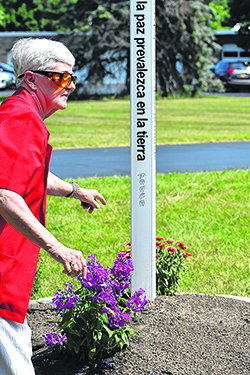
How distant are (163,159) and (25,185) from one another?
33.7ft

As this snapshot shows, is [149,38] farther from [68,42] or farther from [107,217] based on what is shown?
[68,42]

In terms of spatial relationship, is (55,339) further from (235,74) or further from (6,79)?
(235,74)

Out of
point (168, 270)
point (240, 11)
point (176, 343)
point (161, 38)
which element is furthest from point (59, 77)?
point (240, 11)

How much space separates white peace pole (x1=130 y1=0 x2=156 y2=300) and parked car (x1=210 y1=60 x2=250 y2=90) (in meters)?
37.5

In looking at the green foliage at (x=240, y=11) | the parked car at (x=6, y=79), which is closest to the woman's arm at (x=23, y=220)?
the parked car at (x=6, y=79)

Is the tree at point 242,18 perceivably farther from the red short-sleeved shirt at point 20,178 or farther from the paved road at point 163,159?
the red short-sleeved shirt at point 20,178

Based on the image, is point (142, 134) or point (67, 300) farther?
point (142, 134)

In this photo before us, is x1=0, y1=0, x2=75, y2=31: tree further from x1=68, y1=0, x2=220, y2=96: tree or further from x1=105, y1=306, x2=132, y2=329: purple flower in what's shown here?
x1=105, y1=306, x2=132, y2=329: purple flower

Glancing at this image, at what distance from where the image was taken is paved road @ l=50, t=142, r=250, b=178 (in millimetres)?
11102

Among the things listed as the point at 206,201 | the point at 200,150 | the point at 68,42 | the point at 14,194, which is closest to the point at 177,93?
the point at 68,42

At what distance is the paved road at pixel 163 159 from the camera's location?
11102mm

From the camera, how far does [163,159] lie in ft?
40.9

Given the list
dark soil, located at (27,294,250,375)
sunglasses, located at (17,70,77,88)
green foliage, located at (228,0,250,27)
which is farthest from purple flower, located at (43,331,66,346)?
green foliage, located at (228,0,250,27)

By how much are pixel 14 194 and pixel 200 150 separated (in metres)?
11.8
